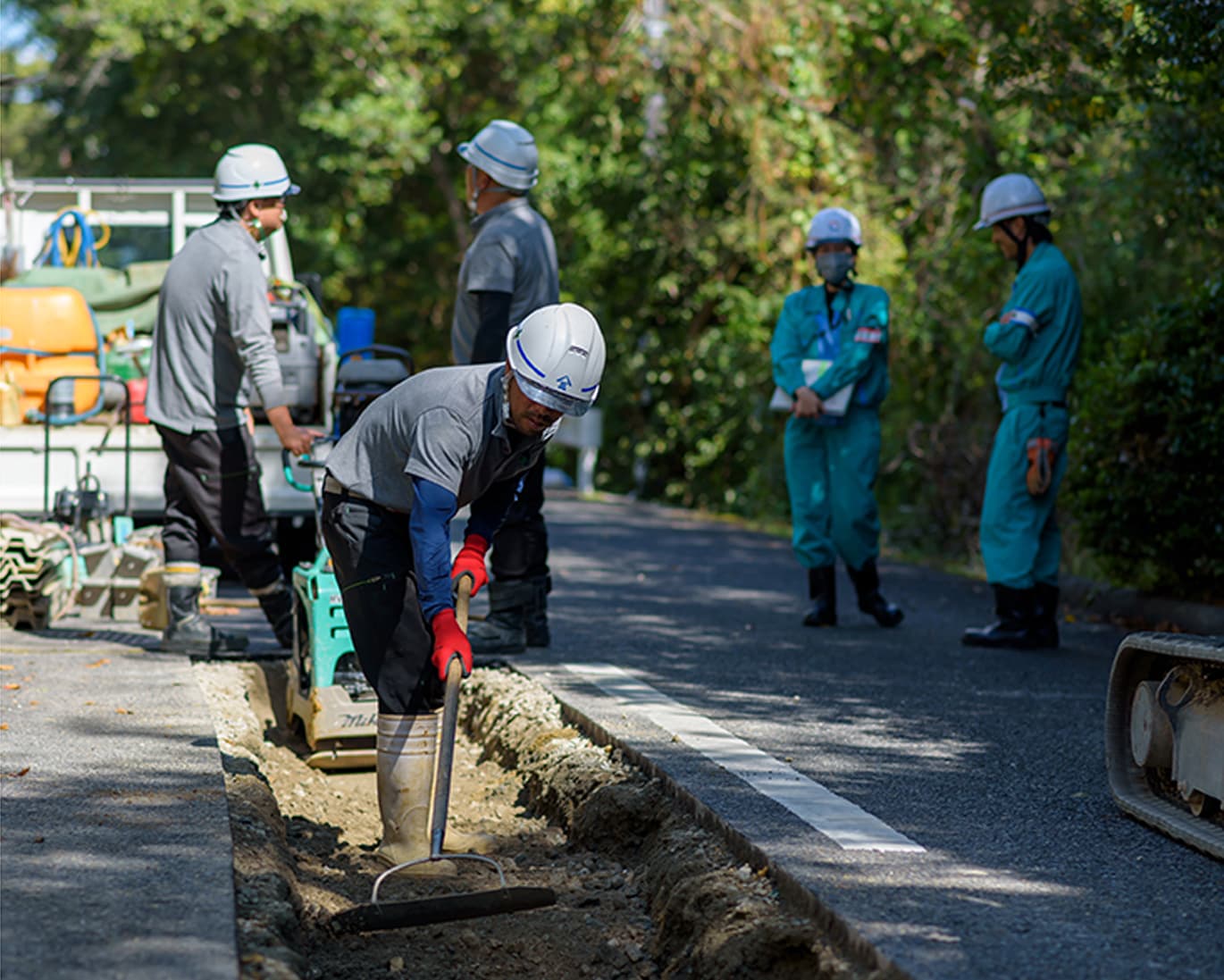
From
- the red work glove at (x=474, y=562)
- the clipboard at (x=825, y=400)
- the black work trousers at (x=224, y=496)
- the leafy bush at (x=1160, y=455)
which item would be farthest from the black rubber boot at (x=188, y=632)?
the leafy bush at (x=1160, y=455)

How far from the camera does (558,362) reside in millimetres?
4699

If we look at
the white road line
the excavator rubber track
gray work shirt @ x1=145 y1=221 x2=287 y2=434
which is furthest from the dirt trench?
gray work shirt @ x1=145 y1=221 x2=287 y2=434

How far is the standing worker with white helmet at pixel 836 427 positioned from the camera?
30.3 feet

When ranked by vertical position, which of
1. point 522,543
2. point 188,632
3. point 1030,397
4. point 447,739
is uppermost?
point 1030,397

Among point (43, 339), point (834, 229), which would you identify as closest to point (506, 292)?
point (834, 229)

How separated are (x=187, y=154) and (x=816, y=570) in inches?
886

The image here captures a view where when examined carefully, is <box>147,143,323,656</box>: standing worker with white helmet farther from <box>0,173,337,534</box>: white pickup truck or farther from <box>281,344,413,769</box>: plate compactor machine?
<box>0,173,337,534</box>: white pickup truck

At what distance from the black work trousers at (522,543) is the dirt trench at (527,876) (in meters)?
1.02

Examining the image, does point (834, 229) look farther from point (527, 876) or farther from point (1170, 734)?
point (527, 876)

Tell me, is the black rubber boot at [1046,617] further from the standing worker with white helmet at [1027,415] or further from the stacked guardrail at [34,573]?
the stacked guardrail at [34,573]

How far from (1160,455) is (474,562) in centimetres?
573

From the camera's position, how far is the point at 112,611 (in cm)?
909

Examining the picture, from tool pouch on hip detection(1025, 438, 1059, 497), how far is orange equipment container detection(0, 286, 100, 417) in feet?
18.9

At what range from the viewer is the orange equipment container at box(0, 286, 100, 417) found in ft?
35.8
